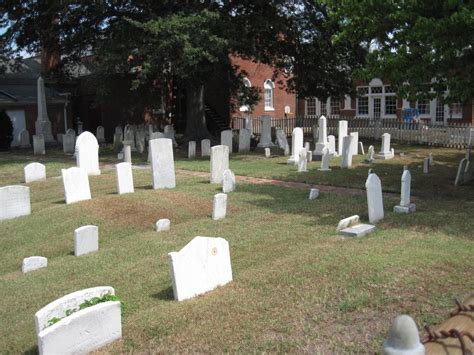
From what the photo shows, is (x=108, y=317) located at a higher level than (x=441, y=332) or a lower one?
lower

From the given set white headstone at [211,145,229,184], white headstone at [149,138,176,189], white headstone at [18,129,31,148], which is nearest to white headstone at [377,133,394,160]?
white headstone at [211,145,229,184]

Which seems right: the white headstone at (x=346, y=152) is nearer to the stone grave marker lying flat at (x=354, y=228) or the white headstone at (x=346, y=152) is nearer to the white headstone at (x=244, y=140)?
the white headstone at (x=244, y=140)

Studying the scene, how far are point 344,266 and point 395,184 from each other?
774 centimetres

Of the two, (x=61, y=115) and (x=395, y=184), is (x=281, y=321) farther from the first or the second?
(x=61, y=115)

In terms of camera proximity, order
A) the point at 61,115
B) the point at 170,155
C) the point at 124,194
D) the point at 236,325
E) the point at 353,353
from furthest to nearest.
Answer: the point at 61,115 < the point at 170,155 < the point at 124,194 < the point at 236,325 < the point at 353,353

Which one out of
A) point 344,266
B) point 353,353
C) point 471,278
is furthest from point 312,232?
point 353,353

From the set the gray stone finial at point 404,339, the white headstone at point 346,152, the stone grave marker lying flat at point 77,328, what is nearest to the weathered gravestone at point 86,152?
the white headstone at point 346,152

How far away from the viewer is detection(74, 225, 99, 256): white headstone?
8.12 meters

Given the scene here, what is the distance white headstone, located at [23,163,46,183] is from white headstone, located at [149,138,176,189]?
4951 mm

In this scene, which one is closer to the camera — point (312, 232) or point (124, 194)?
point (312, 232)

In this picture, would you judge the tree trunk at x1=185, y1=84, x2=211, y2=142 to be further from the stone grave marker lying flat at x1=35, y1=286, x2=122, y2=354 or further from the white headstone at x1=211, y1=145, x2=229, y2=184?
the stone grave marker lying flat at x1=35, y1=286, x2=122, y2=354

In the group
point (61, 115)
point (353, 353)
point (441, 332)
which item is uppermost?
point (61, 115)

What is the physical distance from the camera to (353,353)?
4.18m

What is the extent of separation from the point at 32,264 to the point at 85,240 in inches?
35.7
